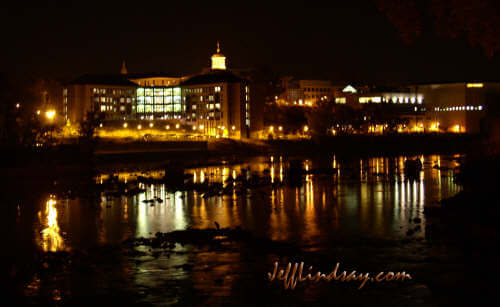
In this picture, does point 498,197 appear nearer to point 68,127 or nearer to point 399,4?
point 399,4

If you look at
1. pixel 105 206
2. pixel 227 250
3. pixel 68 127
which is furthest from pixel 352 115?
pixel 227 250

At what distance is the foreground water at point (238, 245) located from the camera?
1222 cm

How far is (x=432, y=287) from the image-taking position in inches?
486

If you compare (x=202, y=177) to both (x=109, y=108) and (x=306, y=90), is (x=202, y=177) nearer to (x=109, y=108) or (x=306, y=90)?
(x=109, y=108)

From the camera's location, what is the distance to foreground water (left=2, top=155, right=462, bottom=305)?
40.1ft

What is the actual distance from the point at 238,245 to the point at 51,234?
566 cm

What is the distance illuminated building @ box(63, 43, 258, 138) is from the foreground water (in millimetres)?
57079

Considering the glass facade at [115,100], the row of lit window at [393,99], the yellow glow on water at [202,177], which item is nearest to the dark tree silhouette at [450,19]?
the yellow glow on water at [202,177]

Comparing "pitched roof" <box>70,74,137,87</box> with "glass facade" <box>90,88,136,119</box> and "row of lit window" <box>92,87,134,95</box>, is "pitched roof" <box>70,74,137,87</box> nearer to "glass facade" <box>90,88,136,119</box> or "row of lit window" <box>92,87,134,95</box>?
"row of lit window" <box>92,87,134,95</box>

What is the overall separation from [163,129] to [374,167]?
1759 inches

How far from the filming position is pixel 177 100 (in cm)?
9756

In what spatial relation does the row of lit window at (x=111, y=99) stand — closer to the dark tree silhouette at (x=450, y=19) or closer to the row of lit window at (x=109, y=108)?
the row of lit window at (x=109, y=108)

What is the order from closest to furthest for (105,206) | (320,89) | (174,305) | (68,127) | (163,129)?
(174,305) < (105,206) < (68,127) < (163,129) < (320,89)

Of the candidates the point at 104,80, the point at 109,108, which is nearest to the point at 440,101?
the point at 109,108
